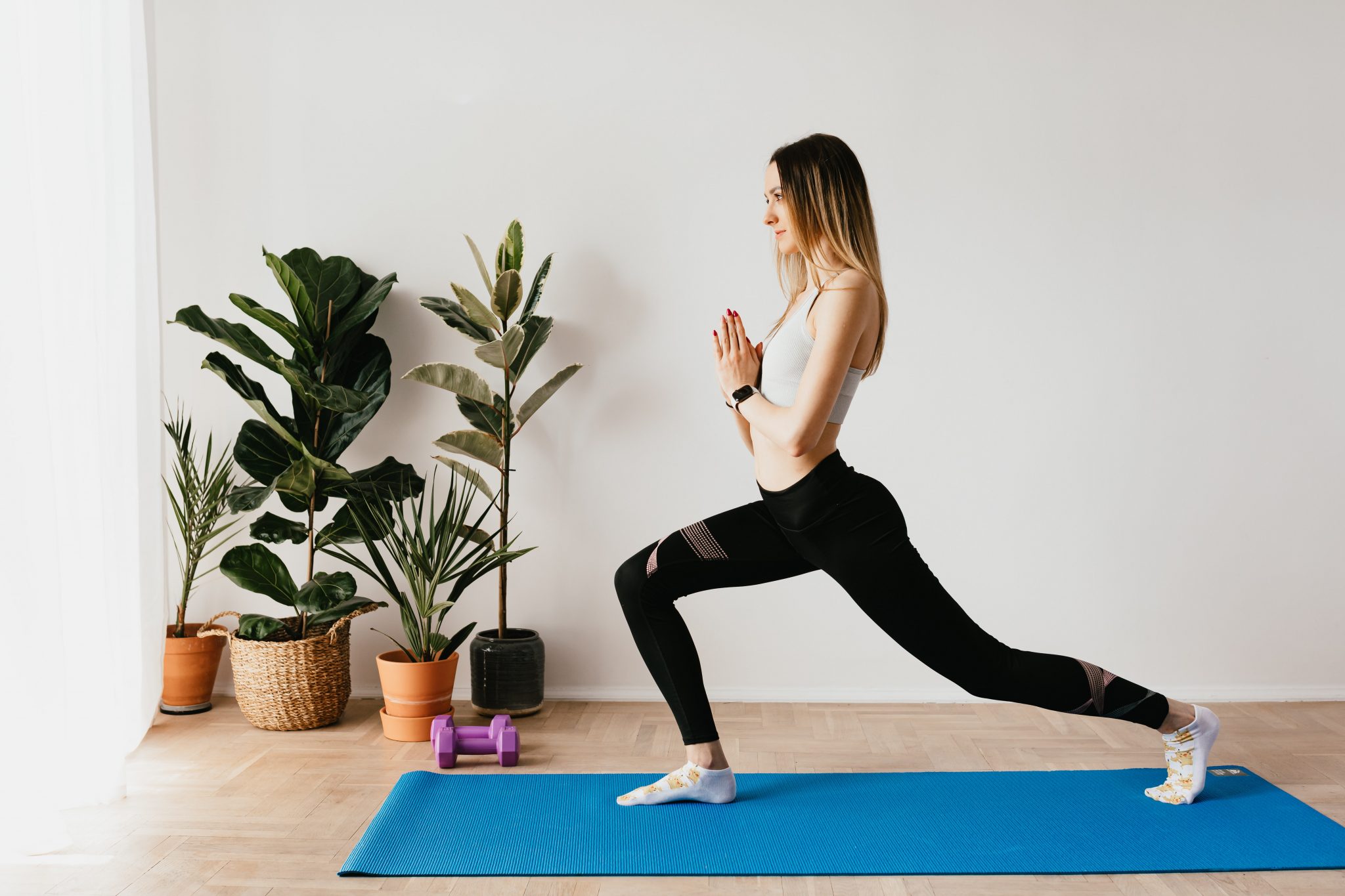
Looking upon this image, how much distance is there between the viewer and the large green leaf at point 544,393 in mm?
3166

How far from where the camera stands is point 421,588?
3.01 metres

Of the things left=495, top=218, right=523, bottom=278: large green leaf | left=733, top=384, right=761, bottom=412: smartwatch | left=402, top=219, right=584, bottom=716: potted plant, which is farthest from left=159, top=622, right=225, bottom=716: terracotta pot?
left=733, top=384, right=761, bottom=412: smartwatch

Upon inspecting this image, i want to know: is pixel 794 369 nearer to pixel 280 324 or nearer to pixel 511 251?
pixel 511 251

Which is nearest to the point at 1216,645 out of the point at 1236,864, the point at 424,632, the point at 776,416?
the point at 1236,864

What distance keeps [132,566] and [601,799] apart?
1309mm

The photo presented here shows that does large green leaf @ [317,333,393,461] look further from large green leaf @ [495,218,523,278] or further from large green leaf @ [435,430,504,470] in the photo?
large green leaf @ [495,218,523,278]

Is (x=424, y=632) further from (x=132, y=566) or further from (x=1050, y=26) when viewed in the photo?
(x=1050, y=26)

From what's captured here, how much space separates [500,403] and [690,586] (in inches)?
44.8

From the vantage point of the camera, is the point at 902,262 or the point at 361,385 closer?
the point at 361,385

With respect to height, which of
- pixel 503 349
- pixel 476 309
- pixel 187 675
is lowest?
pixel 187 675

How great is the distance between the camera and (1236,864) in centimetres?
202

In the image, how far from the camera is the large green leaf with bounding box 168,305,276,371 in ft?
9.57

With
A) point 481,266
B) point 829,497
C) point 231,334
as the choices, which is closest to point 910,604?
point 829,497

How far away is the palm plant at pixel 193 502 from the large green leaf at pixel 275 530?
0.09m
